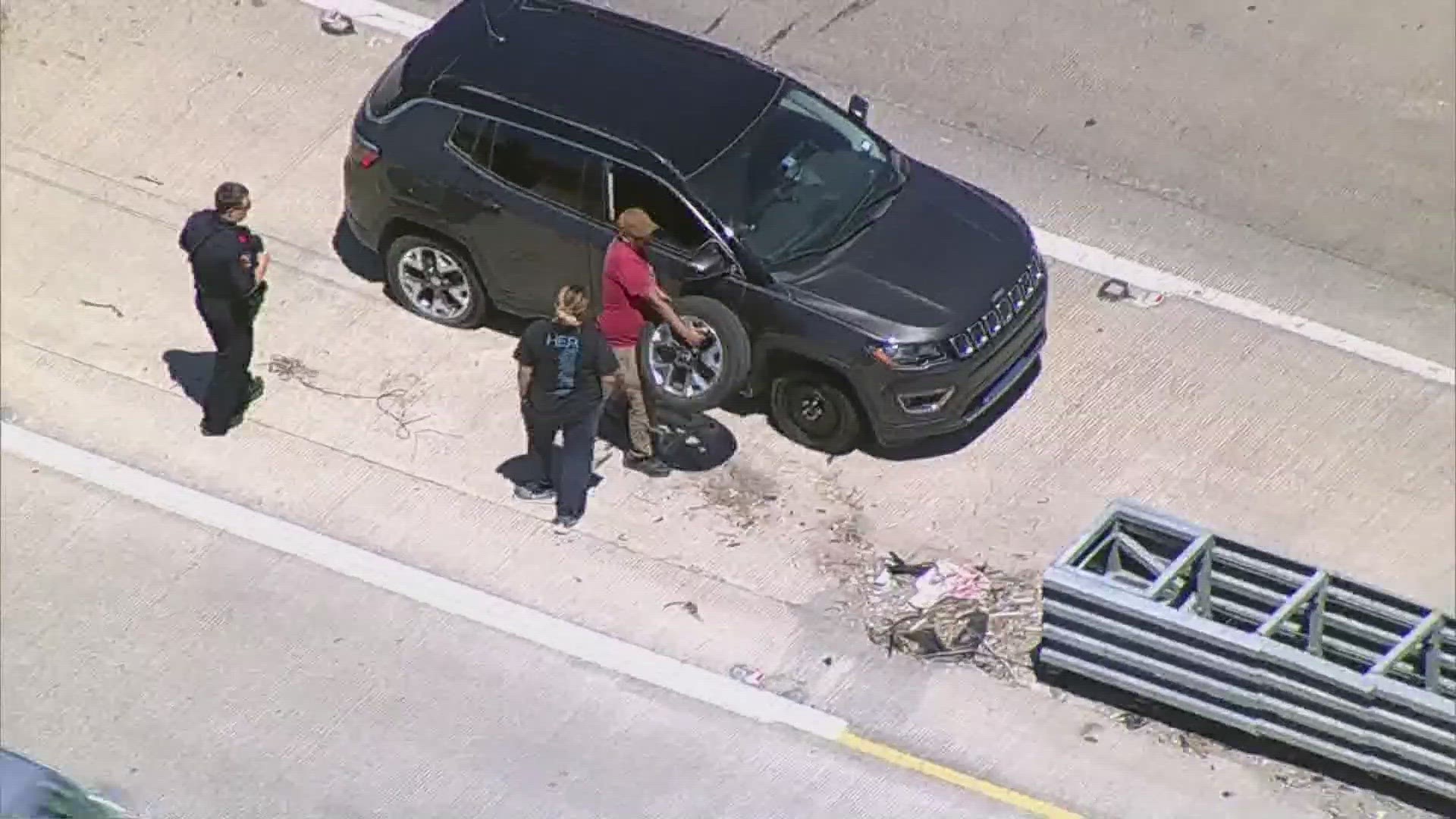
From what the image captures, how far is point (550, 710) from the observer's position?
1191cm

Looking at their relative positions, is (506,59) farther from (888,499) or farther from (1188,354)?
(1188,354)

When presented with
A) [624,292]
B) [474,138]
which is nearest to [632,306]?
[624,292]

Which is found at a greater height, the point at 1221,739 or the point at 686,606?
the point at 1221,739

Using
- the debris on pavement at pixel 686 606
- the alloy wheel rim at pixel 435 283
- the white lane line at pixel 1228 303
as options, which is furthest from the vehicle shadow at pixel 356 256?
the white lane line at pixel 1228 303

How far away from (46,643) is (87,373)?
2195 millimetres

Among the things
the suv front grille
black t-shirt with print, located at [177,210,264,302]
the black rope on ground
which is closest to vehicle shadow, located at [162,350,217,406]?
the black rope on ground

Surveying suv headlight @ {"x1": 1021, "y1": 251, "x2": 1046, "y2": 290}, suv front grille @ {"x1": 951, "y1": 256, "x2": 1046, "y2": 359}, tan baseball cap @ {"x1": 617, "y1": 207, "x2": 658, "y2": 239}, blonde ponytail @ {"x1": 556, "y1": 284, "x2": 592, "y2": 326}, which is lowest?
blonde ponytail @ {"x1": 556, "y1": 284, "x2": 592, "y2": 326}

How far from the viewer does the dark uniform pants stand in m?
13.2

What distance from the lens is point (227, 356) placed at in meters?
13.3

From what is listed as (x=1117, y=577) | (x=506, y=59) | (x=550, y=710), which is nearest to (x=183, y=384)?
(x=506, y=59)

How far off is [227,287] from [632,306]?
2.23 metres

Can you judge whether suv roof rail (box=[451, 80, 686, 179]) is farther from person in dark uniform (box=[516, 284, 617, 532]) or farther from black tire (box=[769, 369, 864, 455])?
black tire (box=[769, 369, 864, 455])

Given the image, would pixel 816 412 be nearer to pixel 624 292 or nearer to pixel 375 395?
pixel 624 292

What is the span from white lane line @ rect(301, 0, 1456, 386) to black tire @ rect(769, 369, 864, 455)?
7.91 feet
